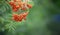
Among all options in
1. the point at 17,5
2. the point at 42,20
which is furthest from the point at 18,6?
the point at 42,20

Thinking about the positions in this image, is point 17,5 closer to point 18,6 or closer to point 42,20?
point 18,6

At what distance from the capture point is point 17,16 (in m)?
3.82

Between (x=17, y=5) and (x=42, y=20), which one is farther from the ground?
(x=17, y=5)

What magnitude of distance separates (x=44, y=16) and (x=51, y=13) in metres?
0.54

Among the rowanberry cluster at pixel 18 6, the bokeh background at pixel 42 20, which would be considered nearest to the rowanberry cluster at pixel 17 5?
the rowanberry cluster at pixel 18 6

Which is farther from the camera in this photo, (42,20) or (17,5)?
(42,20)

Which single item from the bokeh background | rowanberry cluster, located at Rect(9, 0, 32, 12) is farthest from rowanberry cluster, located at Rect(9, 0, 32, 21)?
the bokeh background

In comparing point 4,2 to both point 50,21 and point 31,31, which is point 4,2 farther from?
point 50,21

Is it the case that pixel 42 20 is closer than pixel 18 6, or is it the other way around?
pixel 18 6

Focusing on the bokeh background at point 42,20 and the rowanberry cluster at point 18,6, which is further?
the bokeh background at point 42,20

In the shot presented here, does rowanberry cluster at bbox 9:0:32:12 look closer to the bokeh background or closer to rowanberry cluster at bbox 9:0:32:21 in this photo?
rowanberry cluster at bbox 9:0:32:21

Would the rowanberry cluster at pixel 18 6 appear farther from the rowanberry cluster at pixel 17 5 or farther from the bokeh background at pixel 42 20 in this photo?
the bokeh background at pixel 42 20

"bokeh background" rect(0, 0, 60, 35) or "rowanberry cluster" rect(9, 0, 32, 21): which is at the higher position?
"rowanberry cluster" rect(9, 0, 32, 21)

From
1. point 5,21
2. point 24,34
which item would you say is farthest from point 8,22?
point 24,34
